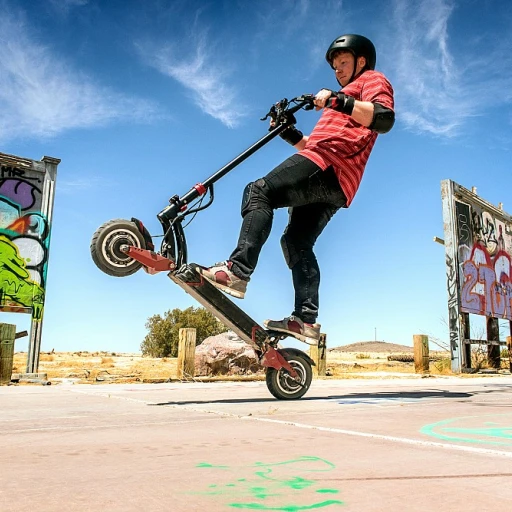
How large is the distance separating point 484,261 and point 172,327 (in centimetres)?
1731

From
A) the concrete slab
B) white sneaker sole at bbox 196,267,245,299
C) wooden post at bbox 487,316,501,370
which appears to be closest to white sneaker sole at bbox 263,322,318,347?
white sneaker sole at bbox 196,267,245,299

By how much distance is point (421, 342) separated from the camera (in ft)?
40.1

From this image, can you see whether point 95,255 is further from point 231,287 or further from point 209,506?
point 209,506

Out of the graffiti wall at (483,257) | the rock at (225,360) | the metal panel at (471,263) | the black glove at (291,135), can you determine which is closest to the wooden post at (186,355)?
the rock at (225,360)

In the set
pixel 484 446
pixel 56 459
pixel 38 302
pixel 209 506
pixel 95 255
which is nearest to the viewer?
pixel 209 506

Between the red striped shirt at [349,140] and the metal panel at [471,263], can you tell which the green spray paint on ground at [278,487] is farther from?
the metal panel at [471,263]

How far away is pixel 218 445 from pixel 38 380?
20.4ft

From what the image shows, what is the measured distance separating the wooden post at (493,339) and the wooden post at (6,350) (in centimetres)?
1493

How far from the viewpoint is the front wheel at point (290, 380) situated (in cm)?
359

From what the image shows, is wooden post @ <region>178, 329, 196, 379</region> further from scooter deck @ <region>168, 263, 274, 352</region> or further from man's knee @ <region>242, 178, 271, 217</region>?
man's knee @ <region>242, 178, 271, 217</region>

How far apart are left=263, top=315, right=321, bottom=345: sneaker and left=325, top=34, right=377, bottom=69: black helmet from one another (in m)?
2.00

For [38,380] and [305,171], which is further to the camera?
[38,380]

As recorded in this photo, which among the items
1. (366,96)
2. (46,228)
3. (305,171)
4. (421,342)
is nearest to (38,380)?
(46,228)

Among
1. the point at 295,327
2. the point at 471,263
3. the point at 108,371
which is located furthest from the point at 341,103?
the point at 471,263
